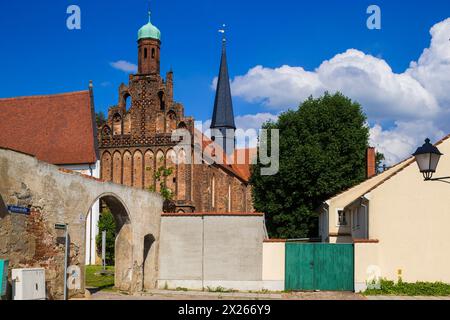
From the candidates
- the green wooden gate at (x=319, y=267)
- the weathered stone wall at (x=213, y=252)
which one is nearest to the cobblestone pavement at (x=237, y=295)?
the green wooden gate at (x=319, y=267)

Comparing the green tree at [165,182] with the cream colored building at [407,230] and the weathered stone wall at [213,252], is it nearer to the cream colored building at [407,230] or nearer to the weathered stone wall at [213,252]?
the weathered stone wall at [213,252]

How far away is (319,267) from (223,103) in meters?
47.2

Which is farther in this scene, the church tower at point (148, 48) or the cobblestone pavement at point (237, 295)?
the church tower at point (148, 48)

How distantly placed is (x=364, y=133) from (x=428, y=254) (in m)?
18.1

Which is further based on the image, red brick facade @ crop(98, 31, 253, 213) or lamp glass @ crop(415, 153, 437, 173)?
red brick facade @ crop(98, 31, 253, 213)

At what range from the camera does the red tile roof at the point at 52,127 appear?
38.2 m

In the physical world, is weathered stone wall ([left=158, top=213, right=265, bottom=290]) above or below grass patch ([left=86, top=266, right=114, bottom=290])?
above

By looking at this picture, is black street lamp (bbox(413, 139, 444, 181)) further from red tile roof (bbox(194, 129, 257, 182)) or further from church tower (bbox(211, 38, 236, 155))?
church tower (bbox(211, 38, 236, 155))

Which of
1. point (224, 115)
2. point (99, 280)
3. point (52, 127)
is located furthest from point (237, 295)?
point (224, 115)

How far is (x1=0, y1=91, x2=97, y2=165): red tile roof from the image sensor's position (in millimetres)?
38188

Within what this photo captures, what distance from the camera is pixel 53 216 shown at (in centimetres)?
1612

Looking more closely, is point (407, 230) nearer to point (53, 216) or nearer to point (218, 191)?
point (53, 216)

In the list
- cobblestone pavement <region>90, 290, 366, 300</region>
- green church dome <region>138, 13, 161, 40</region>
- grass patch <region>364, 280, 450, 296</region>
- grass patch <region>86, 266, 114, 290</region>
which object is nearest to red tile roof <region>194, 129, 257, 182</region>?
green church dome <region>138, 13, 161, 40</region>
